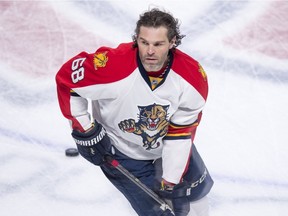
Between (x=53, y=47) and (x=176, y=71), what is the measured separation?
223 centimetres

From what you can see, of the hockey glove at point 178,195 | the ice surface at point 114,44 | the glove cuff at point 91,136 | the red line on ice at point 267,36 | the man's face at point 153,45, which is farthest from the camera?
the red line on ice at point 267,36

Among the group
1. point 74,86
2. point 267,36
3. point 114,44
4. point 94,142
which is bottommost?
point 114,44

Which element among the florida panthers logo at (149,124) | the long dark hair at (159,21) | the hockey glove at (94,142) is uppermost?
the long dark hair at (159,21)

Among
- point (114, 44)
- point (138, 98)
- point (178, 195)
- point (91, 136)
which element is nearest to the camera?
point (138, 98)

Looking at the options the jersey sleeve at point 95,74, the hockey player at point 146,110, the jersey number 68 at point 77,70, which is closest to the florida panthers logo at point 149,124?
the hockey player at point 146,110

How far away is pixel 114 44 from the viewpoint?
4887 mm

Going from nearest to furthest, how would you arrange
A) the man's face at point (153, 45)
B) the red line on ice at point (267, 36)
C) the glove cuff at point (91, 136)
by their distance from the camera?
the man's face at point (153, 45) → the glove cuff at point (91, 136) → the red line on ice at point (267, 36)

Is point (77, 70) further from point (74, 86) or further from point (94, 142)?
A: point (94, 142)

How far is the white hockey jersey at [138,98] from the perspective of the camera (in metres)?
2.78

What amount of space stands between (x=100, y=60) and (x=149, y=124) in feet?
1.15

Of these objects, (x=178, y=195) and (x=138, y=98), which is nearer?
(x=138, y=98)

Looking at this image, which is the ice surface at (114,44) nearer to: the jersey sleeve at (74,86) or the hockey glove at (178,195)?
the hockey glove at (178,195)

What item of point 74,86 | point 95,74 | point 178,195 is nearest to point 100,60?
point 95,74

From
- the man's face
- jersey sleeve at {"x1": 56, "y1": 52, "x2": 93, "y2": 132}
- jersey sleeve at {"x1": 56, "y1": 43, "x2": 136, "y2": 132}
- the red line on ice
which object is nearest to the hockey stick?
jersey sleeve at {"x1": 56, "y1": 52, "x2": 93, "y2": 132}
